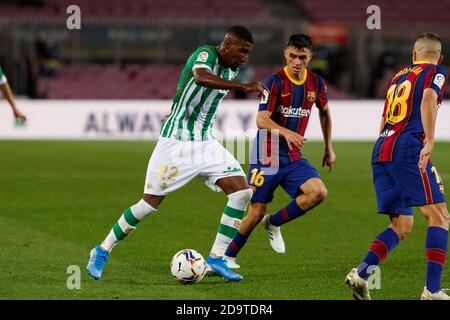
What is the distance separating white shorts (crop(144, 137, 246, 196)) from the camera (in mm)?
7883

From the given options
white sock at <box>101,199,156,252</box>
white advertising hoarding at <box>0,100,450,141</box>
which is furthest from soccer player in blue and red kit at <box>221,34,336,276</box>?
white advertising hoarding at <box>0,100,450,141</box>

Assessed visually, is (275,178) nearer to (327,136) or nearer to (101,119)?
(327,136)

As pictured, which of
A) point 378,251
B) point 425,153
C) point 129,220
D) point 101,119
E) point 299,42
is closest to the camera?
point 425,153

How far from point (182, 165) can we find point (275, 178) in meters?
1.30

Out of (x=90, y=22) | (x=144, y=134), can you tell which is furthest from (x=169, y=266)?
→ (x=90, y=22)

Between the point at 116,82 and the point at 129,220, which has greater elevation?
the point at 116,82

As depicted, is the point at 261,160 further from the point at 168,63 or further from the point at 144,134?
the point at 168,63

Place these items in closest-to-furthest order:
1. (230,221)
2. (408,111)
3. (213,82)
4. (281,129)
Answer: (408,111), (213,82), (230,221), (281,129)

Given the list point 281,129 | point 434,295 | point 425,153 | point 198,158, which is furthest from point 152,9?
point 434,295

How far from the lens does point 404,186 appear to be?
7.00 metres

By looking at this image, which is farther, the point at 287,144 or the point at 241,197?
the point at 287,144

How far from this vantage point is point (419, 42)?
7.11m

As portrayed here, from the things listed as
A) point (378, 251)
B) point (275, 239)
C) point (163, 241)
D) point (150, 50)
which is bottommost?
point (163, 241)

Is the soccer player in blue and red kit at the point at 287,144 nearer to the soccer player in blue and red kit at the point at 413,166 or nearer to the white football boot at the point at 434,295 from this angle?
the soccer player in blue and red kit at the point at 413,166
